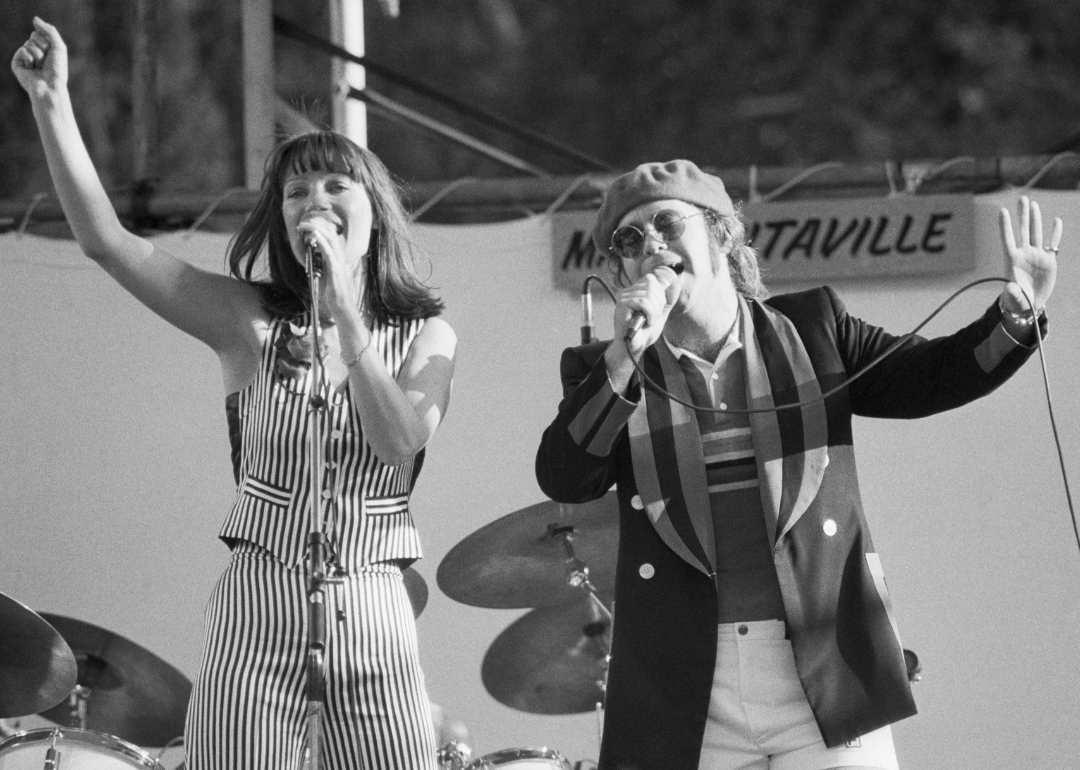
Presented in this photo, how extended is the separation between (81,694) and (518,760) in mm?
1000

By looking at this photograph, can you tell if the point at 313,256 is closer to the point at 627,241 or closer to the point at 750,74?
the point at 627,241

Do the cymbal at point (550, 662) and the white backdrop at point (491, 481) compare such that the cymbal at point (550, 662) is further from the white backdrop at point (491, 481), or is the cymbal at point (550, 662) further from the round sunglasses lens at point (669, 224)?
the round sunglasses lens at point (669, 224)

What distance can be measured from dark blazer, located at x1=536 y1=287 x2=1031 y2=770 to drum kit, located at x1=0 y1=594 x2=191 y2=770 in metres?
1.25

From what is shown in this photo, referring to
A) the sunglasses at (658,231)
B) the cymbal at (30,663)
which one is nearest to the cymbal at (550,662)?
the cymbal at (30,663)

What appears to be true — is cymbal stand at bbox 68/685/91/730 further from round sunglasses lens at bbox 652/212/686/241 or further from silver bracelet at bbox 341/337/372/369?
round sunglasses lens at bbox 652/212/686/241

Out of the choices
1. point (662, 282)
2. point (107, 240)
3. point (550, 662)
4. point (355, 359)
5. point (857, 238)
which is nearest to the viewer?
point (662, 282)

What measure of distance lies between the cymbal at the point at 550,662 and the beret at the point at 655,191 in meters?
1.39

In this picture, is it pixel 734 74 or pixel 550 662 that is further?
pixel 734 74

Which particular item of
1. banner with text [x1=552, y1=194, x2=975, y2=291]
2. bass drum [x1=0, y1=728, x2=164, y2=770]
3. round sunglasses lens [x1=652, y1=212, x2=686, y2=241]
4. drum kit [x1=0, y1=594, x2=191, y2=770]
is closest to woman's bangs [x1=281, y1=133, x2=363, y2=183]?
round sunglasses lens [x1=652, y1=212, x2=686, y2=241]

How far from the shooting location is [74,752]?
139 inches

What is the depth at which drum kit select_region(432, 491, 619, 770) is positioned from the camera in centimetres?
372

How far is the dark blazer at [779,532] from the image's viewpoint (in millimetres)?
2623

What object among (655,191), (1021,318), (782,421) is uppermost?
(655,191)

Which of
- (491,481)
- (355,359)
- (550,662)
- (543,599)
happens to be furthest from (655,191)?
(491,481)
